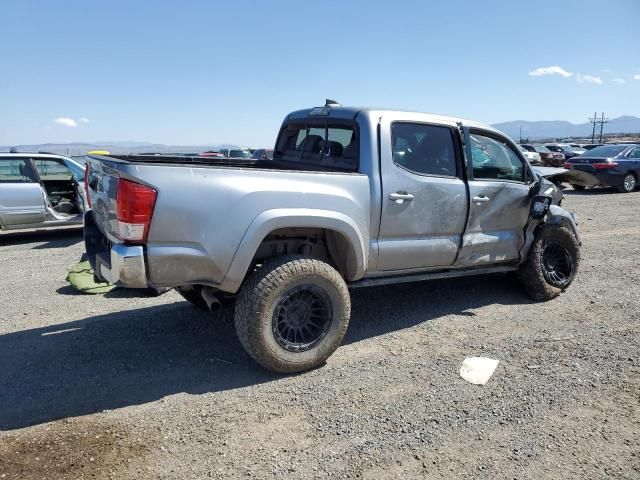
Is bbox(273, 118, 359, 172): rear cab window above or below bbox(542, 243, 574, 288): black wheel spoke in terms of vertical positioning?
above

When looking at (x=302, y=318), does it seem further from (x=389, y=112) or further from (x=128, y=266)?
(x=389, y=112)

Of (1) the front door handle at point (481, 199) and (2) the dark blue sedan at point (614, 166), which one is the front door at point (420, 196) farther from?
(2) the dark blue sedan at point (614, 166)

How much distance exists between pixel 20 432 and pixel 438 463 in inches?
→ 98.8

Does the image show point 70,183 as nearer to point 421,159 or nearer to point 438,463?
point 421,159

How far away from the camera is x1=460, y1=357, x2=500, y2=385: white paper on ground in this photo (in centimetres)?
368

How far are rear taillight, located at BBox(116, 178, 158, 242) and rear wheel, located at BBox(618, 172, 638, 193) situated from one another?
1704 cm

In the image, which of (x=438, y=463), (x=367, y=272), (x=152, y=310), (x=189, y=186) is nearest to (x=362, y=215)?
(x=367, y=272)

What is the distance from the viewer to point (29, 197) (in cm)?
881

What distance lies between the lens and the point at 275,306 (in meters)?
3.58

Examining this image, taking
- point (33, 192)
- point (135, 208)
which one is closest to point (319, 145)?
point (135, 208)

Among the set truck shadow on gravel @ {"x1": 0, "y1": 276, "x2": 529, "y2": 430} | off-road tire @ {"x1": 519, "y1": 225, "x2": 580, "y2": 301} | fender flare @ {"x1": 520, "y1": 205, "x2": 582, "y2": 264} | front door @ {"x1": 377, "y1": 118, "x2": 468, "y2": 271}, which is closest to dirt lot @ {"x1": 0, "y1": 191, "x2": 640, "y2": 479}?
truck shadow on gravel @ {"x1": 0, "y1": 276, "x2": 529, "y2": 430}

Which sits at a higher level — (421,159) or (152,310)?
(421,159)

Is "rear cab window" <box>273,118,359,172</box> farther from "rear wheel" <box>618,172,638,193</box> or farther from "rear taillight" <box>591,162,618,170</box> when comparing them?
"rear wheel" <box>618,172,638,193</box>

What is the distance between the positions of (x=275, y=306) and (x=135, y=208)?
3.86 ft
